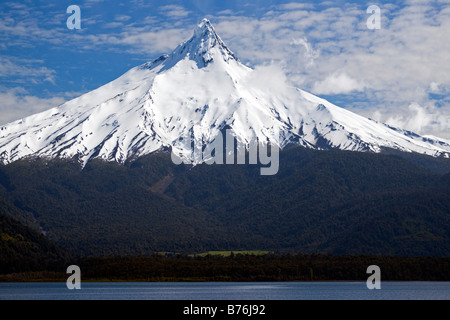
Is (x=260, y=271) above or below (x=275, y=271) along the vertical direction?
above

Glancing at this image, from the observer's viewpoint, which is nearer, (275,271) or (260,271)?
(275,271)

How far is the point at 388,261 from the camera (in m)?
182

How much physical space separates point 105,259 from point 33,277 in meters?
20.0
